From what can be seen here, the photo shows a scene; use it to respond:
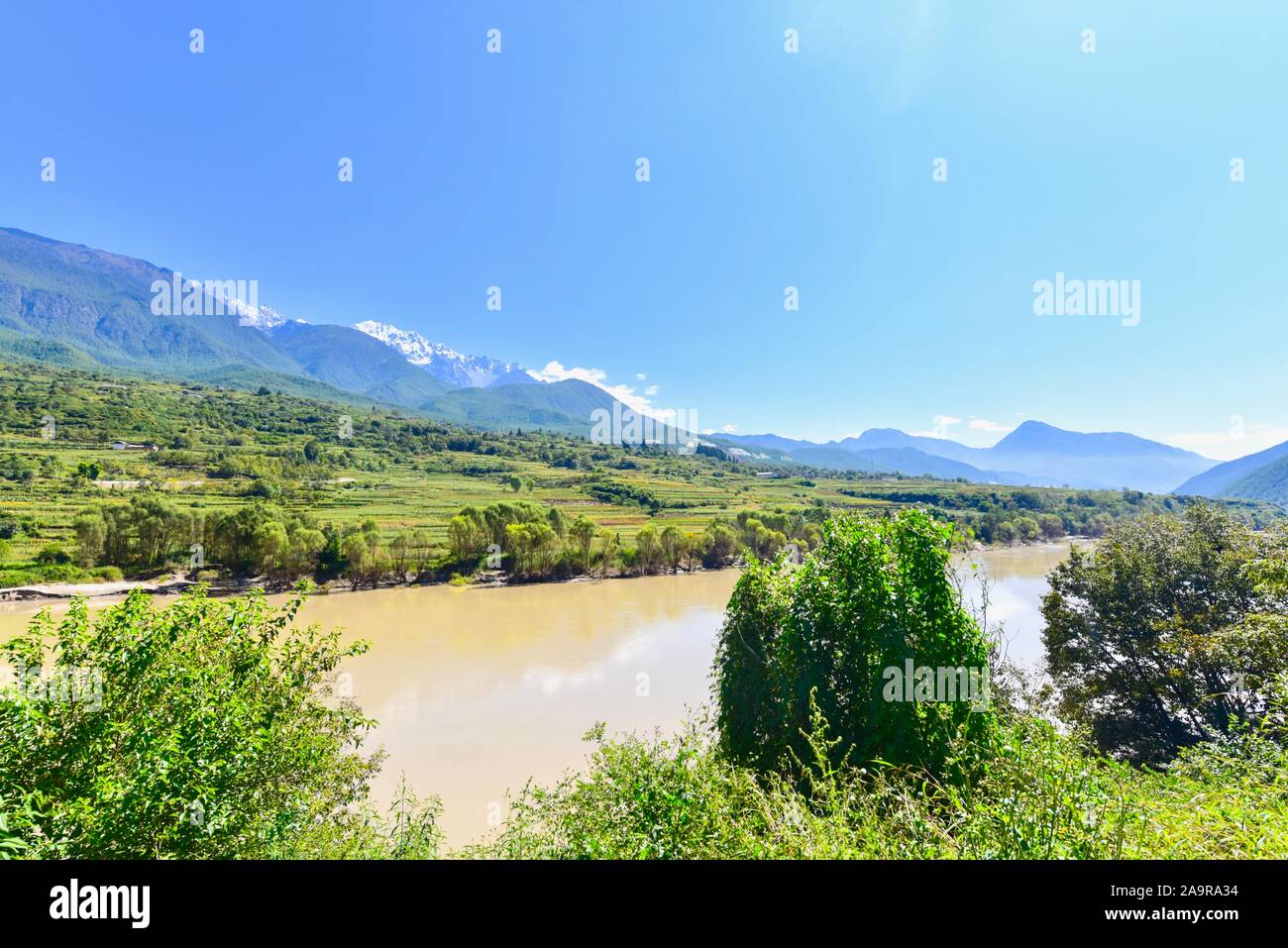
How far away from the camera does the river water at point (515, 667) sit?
16.3 metres

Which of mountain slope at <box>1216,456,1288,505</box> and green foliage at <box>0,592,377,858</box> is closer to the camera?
green foliage at <box>0,592,377,858</box>

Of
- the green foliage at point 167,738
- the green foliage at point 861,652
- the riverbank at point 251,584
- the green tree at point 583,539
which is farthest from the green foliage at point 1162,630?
the green tree at point 583,539

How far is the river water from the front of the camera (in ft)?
53.6

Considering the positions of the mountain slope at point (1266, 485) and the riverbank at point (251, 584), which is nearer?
the riverbank at point (251, 584)

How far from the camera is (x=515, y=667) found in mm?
26094

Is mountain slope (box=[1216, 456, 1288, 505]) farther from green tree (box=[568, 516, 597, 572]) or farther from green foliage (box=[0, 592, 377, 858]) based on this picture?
green foliage (box=[0, 592, 377, 858])

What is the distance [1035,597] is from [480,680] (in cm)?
4293

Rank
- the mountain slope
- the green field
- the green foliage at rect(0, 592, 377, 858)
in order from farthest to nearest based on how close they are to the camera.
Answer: the mountain slope, the green field, the green foliage at rect(0, 592, 377, 858)

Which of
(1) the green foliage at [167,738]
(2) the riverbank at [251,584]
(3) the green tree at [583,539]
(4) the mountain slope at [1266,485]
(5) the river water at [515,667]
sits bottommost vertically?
(5) the river water at [515,667]

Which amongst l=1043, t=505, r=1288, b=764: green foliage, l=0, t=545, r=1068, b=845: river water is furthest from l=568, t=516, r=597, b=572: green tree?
l=1043, t=505, r=1288, b=764: green foliage

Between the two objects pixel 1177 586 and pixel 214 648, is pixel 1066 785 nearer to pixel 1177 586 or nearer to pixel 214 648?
pixel 214 648

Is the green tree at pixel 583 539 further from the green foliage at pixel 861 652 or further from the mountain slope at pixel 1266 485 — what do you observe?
the mountain slope at pixel 1266 485

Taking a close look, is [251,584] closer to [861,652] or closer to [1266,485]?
[861,652]

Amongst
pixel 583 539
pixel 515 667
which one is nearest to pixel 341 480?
pixel 583 539
